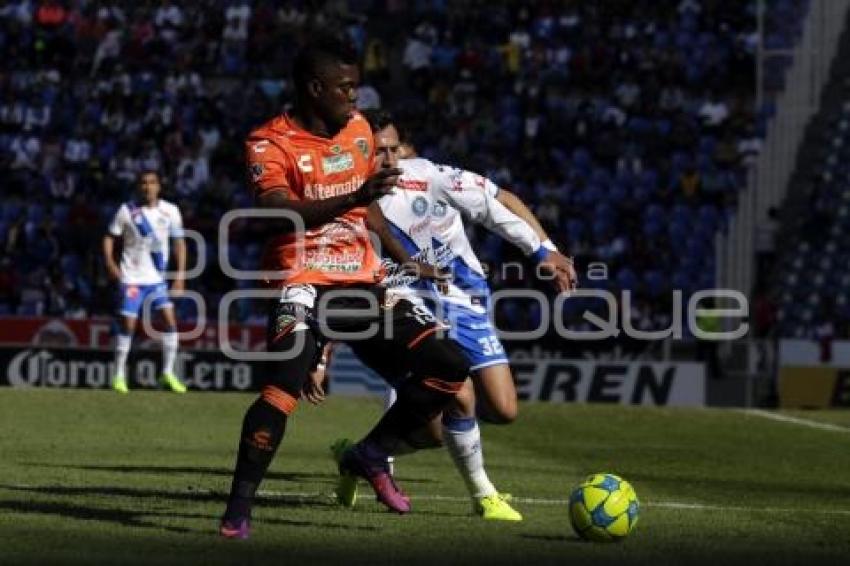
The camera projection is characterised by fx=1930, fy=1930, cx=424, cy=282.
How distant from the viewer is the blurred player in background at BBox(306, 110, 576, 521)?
1153cm

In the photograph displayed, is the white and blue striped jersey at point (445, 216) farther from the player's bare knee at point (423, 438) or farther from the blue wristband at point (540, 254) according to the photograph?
the player's bare knee at point (423, 438)

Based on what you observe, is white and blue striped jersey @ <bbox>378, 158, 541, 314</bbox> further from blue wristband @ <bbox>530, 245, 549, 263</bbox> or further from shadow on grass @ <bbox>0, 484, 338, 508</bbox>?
shadow on grass @ <bbox>0, 484, 338, 508</bbox>

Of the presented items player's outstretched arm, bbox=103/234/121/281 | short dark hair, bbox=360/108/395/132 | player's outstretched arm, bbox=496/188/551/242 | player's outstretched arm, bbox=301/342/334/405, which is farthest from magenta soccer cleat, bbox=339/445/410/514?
player's outstretched arm, bbox=103/234/121/281

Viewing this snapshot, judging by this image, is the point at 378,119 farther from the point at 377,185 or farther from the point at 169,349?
the point at 169,349

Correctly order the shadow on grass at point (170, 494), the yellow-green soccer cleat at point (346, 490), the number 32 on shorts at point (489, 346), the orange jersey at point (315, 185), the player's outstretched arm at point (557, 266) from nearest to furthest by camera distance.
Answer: the orange jersey at point (315, 185)
the player's outstretched arm at point (557, 266)
the yellow-green soccer cleat at point (346, 490)
the shadow on grass at point (170, 494)
the number 32 on shorts at point (489, 346)

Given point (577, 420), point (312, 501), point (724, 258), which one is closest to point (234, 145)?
point (724, 258)

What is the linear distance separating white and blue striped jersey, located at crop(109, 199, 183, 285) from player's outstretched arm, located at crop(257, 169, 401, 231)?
13.8 meters

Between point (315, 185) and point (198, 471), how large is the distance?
4.68 metres

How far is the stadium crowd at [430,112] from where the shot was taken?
35.2 meters

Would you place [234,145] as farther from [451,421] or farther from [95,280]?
[451,421]

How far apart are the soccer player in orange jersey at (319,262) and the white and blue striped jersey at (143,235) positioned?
1319 cm

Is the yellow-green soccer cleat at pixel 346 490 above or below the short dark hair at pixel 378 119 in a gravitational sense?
below

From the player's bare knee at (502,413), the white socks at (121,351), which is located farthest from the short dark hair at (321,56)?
the white socks at (121,351)

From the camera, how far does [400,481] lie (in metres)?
14.1
